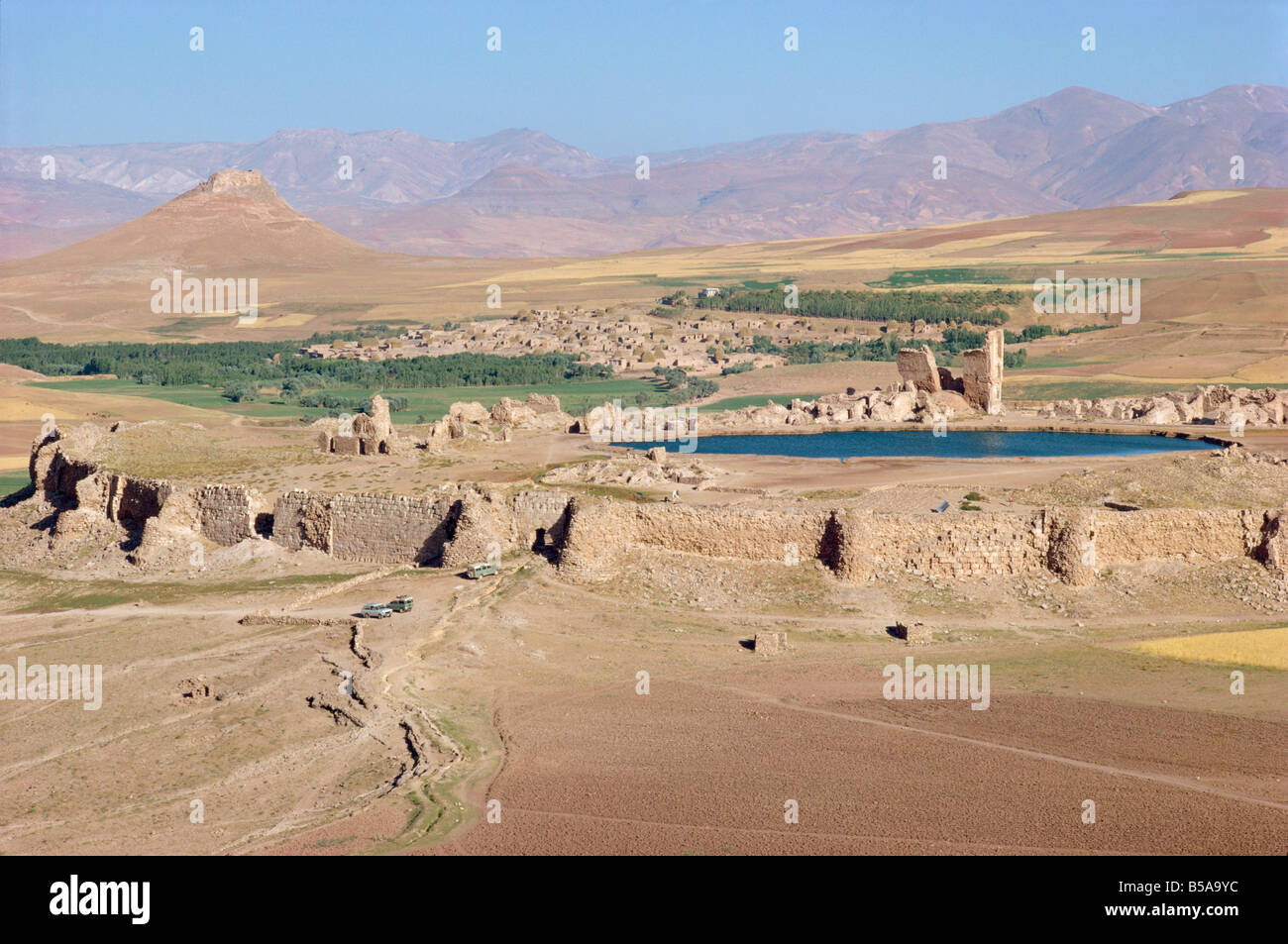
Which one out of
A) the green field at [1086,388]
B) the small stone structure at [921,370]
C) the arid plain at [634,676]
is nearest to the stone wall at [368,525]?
the arid plain at [634,676]

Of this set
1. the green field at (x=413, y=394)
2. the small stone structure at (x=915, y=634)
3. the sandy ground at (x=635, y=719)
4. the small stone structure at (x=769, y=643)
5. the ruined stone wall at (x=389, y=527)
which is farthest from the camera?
the green field at (x=413, y=394)

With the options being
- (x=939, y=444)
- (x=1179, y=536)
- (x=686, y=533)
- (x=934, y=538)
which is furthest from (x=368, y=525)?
(x=939, y=444)

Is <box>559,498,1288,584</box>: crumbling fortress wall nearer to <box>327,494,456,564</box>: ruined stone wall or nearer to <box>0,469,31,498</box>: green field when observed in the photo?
<box>327,494,456,564</box>: ruined stone wall

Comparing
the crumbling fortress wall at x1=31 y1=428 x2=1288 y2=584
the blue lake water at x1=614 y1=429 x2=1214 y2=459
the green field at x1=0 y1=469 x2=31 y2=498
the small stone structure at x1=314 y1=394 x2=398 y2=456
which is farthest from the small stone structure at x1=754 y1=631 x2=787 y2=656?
the green field at x1=0 y1=469 x2=31 y2=498

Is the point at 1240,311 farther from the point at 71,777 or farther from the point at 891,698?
the point at 71,777

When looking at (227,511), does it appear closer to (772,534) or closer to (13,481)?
(772,534)

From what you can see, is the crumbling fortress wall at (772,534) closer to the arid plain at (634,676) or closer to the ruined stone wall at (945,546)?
the ruined stone wall at (945,546)
